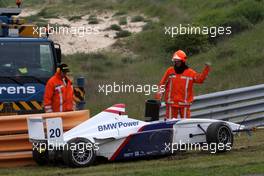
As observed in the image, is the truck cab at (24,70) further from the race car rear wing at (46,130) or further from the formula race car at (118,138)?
the formula race car at (118,138)

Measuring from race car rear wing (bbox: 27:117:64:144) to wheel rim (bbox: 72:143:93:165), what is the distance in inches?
11.4

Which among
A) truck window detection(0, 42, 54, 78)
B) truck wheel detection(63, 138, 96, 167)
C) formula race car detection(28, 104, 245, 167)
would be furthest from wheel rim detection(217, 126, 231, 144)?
truck window detection(0, 42, 54, 78)

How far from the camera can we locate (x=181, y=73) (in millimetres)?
Answer: 13102

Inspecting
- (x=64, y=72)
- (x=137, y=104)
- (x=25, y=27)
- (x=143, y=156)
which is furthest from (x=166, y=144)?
(x=137, y=104)

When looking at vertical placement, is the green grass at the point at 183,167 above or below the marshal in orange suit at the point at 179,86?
below

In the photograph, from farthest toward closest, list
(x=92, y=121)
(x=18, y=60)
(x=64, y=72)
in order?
(x=18, y=60) < (x=64, y=72) < (x=92, y=121)

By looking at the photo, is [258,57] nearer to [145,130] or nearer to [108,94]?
[108,94]

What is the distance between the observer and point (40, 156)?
11.5m

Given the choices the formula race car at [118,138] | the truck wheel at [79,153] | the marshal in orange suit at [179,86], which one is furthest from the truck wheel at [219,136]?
the truck wheel at [79,153]

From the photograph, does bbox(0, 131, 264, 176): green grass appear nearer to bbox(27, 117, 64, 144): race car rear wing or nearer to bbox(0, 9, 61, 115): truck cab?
bbox(27, 117, 64, 144): race car rear wing

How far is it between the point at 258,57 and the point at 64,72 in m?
16.8

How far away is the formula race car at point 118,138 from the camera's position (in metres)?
11.1

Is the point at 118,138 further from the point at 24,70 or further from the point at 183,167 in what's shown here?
the point at 24,70

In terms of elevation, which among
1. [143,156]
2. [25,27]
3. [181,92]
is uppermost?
[25,27]
